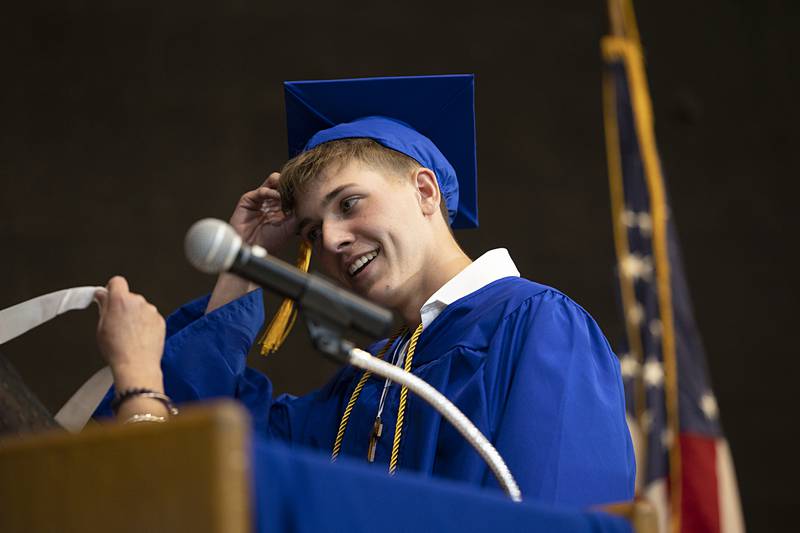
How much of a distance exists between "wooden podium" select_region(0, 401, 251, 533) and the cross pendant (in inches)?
39.2

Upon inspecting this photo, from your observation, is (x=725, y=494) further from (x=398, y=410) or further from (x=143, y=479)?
(x=143, y=479)

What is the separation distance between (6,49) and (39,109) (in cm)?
29

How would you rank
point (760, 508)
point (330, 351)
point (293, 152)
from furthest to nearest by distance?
point (760, 508), point (293, 152), point (330, 351)

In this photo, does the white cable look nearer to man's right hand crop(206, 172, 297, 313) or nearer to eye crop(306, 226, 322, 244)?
eye crop(306, 226, 322, 244)

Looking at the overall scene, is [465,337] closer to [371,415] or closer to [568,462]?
[371,415]

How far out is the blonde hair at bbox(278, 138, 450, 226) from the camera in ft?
6.76

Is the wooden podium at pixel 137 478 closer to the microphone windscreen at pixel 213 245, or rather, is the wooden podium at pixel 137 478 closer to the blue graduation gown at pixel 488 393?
the microphone windscreen at pixel 213 245

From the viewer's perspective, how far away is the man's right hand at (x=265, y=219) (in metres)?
2.28

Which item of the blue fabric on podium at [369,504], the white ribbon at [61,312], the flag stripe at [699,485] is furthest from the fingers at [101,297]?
the flag stripe at [699,485]

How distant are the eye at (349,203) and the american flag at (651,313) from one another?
461mm

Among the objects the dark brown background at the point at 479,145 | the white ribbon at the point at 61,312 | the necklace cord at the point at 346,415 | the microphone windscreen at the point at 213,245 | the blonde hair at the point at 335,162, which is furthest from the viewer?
the dark brown background at the point at 479,145

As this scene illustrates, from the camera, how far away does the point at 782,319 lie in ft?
15.7

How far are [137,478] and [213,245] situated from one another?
393mm

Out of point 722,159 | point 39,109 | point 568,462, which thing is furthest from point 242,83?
point 568,462
